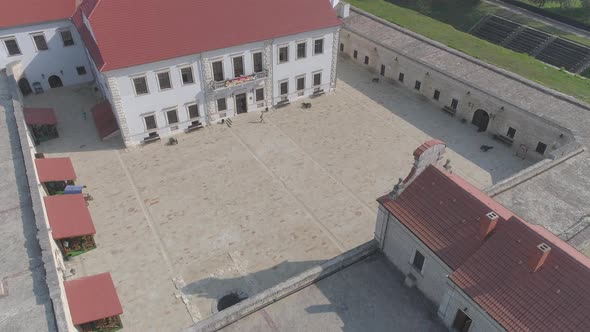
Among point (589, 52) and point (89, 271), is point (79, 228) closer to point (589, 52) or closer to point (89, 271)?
point (89, 271)

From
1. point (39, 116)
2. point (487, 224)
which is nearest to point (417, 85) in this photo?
point (487, 224)

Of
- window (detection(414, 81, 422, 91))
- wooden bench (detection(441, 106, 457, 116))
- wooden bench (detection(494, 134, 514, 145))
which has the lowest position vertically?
wooden bench (detection(494, 134, 514, 145))

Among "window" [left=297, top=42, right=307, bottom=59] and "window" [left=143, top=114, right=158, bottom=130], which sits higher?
"window" [left=297, top=42, right=307, bottom=59]

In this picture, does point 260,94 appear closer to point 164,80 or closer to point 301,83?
point 301,83

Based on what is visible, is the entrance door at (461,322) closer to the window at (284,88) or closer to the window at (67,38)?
the window at (284,88)

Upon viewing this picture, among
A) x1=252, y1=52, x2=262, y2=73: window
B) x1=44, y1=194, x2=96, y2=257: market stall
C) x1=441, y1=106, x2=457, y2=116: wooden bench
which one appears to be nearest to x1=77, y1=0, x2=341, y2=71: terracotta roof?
x1=252, y1=52, x2=262, y2=73: window

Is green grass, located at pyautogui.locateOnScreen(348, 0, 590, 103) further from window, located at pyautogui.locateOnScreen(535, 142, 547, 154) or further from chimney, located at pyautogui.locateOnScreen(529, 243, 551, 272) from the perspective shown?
chimney, located at pyautogui.locateOnScreen(529, 243, 551, 272)

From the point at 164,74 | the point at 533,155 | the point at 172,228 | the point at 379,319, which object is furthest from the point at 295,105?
the point at 379,319
